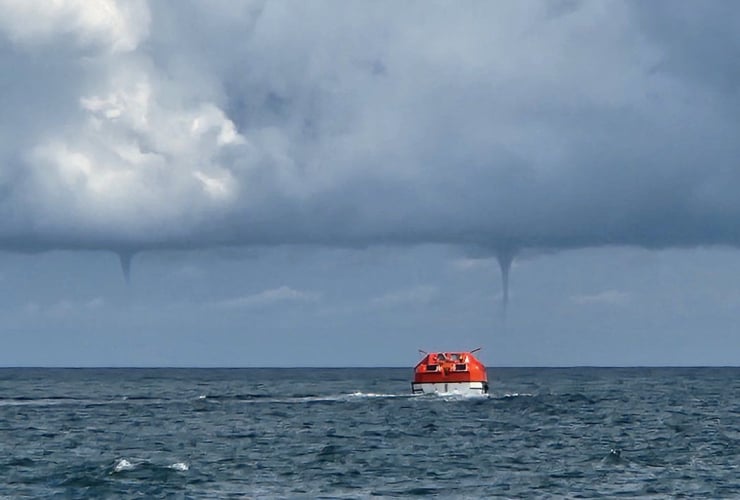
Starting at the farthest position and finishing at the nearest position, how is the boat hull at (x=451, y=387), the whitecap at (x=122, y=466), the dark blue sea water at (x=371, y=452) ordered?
the boat hull at (x=451, y=387), the whitecap at (x=122, y=466), the dark blue sea water at (x=371, y=452)

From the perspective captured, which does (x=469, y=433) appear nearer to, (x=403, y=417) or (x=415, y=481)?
(x=403, y=417)

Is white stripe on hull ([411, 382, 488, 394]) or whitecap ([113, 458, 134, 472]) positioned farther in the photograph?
white stripe on hull ([411, 382, 488, 394])

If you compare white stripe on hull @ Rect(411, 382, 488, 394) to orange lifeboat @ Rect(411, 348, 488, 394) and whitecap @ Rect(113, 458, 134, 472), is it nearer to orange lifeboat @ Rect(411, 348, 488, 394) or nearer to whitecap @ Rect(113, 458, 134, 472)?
orange lifeboat @ Rect(411, 348, 488, 394)

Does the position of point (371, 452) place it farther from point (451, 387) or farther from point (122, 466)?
point (451, 387)

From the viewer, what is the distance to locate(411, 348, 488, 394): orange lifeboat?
130875 mm

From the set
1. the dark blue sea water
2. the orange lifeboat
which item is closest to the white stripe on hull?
the orange lifeboat

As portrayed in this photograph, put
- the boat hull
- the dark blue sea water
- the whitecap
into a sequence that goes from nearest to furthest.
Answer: the dark blue sea water, the whitecap, the boat hull

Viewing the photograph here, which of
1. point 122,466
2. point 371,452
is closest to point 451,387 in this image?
point 371,452

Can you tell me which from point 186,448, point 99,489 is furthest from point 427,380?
point 99,489

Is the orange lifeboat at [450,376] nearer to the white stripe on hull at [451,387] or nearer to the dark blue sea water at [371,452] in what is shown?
the white stripe on hull at [451,387]

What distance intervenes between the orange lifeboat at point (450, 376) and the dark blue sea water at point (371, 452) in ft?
30.6

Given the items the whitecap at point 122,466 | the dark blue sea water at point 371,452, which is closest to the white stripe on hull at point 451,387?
the dark blue sea water at point 371,452

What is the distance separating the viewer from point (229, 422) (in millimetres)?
98812

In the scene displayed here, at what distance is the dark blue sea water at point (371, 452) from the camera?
181ft
